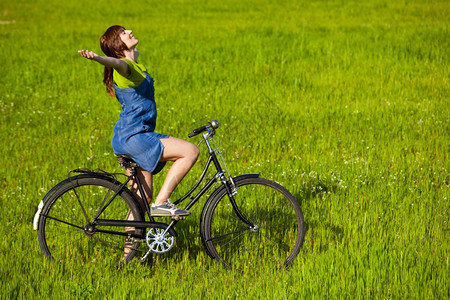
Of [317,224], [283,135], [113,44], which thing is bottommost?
[317,224]

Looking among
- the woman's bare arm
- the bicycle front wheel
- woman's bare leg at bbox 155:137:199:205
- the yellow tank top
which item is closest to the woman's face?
the yellow tank top

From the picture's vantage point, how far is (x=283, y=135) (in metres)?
9.93

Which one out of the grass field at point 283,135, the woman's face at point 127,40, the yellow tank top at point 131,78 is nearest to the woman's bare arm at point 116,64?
the yellow tank top at point 131,78

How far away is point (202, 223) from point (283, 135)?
4469 millimetres

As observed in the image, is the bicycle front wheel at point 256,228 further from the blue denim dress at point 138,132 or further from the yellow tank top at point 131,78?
the yellow tank top at point 131,78

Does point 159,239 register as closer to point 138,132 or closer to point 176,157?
point 176,157

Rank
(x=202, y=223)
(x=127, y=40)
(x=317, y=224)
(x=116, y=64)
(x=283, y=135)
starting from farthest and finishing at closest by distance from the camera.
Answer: (x=283, y=135) < (x=317, y=224) < (x=202, y=223) < (x=127, y=40) < (x=116, y=64)

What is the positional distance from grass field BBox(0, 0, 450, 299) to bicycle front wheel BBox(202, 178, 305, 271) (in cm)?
25

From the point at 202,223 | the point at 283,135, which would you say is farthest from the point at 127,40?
the point at 283,135

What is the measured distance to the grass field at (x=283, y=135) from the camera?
530cm

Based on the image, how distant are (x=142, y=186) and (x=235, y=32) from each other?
1407 centimetres

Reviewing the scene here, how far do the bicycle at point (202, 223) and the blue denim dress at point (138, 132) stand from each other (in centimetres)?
18

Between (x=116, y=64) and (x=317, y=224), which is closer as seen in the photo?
(x=116, y=64)

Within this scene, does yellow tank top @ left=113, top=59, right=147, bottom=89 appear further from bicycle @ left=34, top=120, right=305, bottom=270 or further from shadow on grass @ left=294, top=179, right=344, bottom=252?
shadow on grass @ left=294, top=179, right=344, bottom=252
